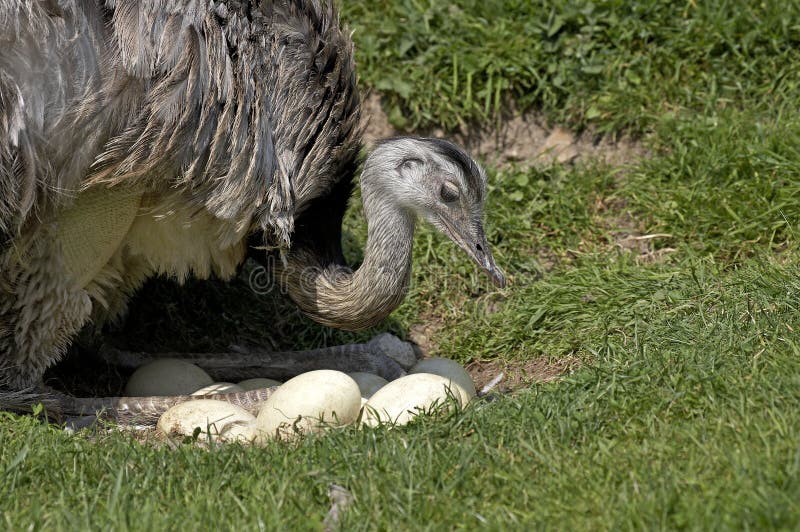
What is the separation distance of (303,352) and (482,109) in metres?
2.16

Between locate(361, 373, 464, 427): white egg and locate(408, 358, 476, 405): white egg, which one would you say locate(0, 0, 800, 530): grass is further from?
locate(408, 358, 476, 405): white egg

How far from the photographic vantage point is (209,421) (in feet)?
15.5

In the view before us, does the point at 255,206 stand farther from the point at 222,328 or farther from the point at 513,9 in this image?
the point at 513,9

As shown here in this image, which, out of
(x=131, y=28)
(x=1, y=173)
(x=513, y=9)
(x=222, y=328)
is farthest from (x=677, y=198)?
(x=1, y=173)

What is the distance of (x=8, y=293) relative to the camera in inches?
196

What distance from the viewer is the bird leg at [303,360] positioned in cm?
595

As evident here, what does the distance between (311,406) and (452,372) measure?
82cm

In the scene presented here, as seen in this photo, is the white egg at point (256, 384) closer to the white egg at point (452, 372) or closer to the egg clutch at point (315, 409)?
the egg clutch at point (315, 409)

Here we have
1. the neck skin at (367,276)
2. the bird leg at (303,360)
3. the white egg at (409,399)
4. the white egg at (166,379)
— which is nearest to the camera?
the white egg at (409,399)

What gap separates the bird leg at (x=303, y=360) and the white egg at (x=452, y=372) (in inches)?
21.1

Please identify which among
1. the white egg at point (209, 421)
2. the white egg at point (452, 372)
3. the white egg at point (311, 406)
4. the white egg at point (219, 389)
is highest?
the white egg at point (311, 406)

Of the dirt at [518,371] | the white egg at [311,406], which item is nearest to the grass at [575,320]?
the dirt at [518,371]

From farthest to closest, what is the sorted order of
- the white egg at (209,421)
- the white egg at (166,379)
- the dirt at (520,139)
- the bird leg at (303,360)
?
the dirt at (520,139) → the bird leg at (303,360) → the white egg at (166,379) → the white egg at (209,421)

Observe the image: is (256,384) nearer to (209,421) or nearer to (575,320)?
A: (209,421)
